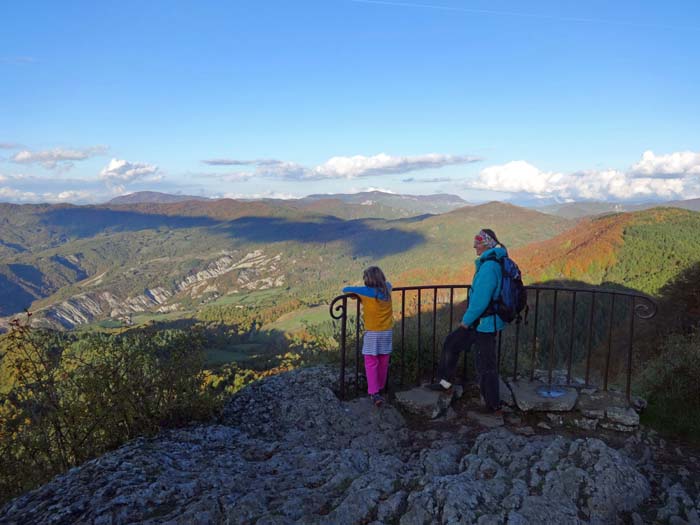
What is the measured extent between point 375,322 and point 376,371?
0.68m

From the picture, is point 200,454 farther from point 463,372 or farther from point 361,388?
point 463,372

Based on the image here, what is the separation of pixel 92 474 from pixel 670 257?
47681 mm

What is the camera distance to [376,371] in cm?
586

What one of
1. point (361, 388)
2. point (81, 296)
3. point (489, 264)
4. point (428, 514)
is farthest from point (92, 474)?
point (81, 296)

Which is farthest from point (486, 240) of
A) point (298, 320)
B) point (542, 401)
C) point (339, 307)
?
point (298, 320)

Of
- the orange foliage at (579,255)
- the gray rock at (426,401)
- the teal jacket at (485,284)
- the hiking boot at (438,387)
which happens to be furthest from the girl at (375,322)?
the orange foliage at (579,255)

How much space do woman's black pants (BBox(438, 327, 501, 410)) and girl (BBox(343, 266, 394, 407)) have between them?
83 cm

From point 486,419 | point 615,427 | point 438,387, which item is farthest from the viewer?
point 438,387

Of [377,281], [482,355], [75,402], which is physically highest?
[377,281]

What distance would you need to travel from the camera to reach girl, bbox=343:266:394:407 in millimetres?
5727

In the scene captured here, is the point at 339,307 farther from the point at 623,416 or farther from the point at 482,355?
the point at 623,416

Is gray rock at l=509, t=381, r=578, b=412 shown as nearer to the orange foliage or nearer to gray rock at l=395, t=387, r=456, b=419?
gray rock at l=395, t=387, r=456, b=419

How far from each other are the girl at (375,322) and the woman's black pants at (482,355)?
0.83 meters

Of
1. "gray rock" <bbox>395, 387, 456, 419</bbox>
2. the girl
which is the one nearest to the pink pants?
the girl
